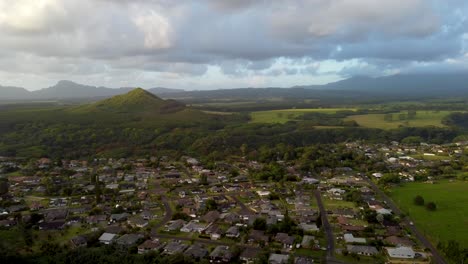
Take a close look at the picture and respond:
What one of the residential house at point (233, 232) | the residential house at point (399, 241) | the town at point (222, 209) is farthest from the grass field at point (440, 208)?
the residential house at point (233, 232)

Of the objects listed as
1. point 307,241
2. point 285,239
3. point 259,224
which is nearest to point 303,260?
point 307,241

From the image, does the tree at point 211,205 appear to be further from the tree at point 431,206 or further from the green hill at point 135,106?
the green hill at point 135,106

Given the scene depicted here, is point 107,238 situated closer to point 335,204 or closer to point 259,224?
point 259,224

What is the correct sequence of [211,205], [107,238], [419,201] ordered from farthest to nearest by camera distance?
[419,201] → [211,205] → [107,238]

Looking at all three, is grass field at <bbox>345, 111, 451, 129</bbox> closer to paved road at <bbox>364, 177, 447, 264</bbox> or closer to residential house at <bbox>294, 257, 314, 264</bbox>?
paved road at <bbox>364, 177, 447, 264</bbox>

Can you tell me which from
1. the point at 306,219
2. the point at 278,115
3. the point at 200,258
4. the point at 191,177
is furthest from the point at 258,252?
the point at 278,115

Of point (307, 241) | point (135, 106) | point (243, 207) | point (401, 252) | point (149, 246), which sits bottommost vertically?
point (243, 207)

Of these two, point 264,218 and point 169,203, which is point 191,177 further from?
point 264,218

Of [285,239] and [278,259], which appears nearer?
[278,259]
